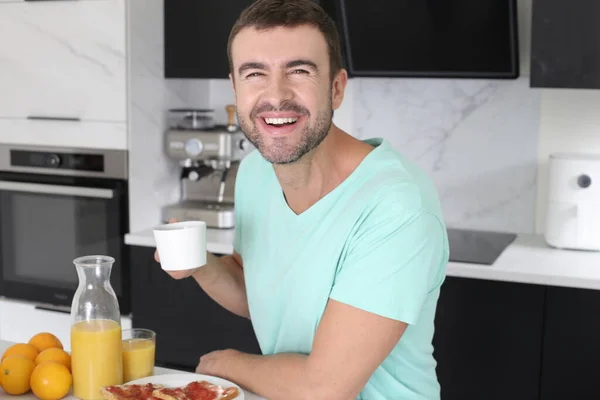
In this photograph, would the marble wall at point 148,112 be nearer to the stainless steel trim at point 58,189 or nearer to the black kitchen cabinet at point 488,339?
the stainless steel trim at point 58,189

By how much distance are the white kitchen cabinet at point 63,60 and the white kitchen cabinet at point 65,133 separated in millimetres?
26

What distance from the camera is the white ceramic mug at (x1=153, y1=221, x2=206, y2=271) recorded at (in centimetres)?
136

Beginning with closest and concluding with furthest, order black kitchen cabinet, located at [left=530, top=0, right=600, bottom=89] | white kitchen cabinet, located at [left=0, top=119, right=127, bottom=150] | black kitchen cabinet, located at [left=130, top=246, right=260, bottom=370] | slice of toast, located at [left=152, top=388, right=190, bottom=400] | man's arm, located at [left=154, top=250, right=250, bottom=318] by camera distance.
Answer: slice of toast, located at [left=152, top=388, right=190, bottom=400] < man's arm, located at [left=154, top=250, right=250, bottom=318] < black kitchen cabinet, located at [left=530, top=0, right=600, bottom=89] < black kitchen cabinet, located at [left=130, top=246, right=260, bottom=370] < white kitchen cabinet, located at [left=0, top=119, right=127, bottom=150]

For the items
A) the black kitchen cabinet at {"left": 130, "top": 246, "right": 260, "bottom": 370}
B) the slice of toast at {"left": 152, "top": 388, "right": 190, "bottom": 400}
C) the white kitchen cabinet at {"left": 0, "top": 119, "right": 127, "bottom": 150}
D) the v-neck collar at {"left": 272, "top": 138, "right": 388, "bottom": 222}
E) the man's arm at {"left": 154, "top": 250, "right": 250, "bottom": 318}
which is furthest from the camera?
the white kitchen cabinet at {"left": 0, "top": 119, "right": 127, "bottom": 150}

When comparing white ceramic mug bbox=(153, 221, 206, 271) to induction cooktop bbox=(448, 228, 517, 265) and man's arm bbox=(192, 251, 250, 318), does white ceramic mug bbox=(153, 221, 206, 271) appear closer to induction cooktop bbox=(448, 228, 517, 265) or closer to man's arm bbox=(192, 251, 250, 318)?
man's arm bbox=(192, 251, 250, 318)

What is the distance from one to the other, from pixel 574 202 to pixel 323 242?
1.34 metres

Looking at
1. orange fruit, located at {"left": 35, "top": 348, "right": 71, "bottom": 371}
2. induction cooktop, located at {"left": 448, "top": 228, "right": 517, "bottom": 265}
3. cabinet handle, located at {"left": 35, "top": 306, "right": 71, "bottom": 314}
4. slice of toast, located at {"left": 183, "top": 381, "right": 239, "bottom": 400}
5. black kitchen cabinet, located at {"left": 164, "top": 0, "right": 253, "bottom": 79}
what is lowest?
cabinet handle, located at {"left": 35, "top": 306, "right": 71, "bottom": 314}

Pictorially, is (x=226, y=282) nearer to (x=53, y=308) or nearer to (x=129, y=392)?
(x=129, y=392)

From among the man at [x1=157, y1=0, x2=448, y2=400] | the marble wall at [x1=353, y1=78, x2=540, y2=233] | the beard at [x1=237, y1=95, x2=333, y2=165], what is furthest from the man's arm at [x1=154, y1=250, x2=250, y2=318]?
the marble wall at [x1=353, y1=78, x2=540, y2=233]

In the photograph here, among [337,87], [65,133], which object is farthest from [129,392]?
[65,133]

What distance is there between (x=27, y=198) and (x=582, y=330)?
1.97m

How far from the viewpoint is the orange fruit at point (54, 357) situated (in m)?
1.42

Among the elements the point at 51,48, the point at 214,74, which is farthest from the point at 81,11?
the point at 214,74

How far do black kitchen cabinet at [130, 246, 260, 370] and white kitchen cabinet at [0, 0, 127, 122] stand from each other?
0.55m
